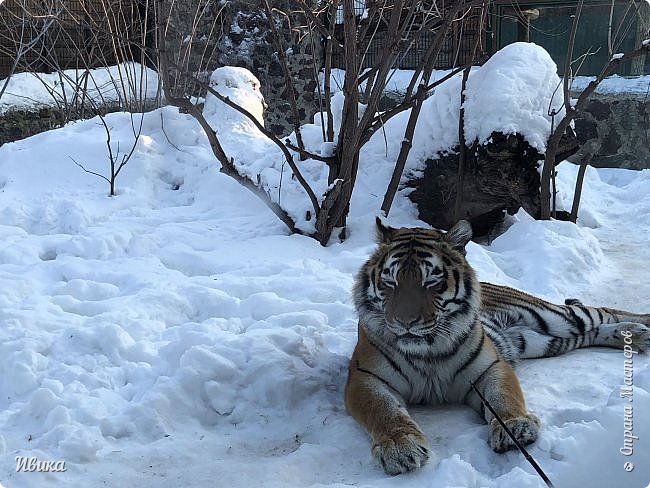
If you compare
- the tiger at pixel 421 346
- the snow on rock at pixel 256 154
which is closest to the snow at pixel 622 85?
the snow on rock at pixel 256 154

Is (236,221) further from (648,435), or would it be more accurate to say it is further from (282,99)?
(282,99)

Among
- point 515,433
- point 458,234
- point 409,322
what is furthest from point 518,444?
point 458,234

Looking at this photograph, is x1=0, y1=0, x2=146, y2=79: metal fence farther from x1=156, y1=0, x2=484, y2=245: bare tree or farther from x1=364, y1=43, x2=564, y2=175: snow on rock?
x1=364, y1=43, x2=564, y2=175: snow on rock

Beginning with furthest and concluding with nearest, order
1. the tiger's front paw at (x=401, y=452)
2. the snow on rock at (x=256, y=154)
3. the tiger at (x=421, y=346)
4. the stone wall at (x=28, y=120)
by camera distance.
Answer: the stone wall at (x=28, y=120) < the snow on rock at (x=256, y=154) < the tiger at (x=421, y=346) < the tiger's front paw at (x=401, y=452)

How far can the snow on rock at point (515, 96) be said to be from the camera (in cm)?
566

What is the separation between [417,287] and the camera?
111 inches

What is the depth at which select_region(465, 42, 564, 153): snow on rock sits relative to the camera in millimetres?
5660

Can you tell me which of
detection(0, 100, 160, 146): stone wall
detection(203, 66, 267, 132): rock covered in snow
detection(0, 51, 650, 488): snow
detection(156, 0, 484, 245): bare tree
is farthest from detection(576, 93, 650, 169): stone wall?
detection(0, 100, 160, 146): stone wall

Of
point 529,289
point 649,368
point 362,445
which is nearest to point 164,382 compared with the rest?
point 362,445

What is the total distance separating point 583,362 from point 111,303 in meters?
2.42

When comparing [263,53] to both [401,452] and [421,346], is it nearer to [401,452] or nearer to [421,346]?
[421,346]

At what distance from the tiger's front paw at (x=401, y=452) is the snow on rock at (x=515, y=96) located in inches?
144

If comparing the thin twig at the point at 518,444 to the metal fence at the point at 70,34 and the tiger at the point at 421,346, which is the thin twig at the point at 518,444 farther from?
the metal fence at the point at 70,34

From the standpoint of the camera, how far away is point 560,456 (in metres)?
2.38
